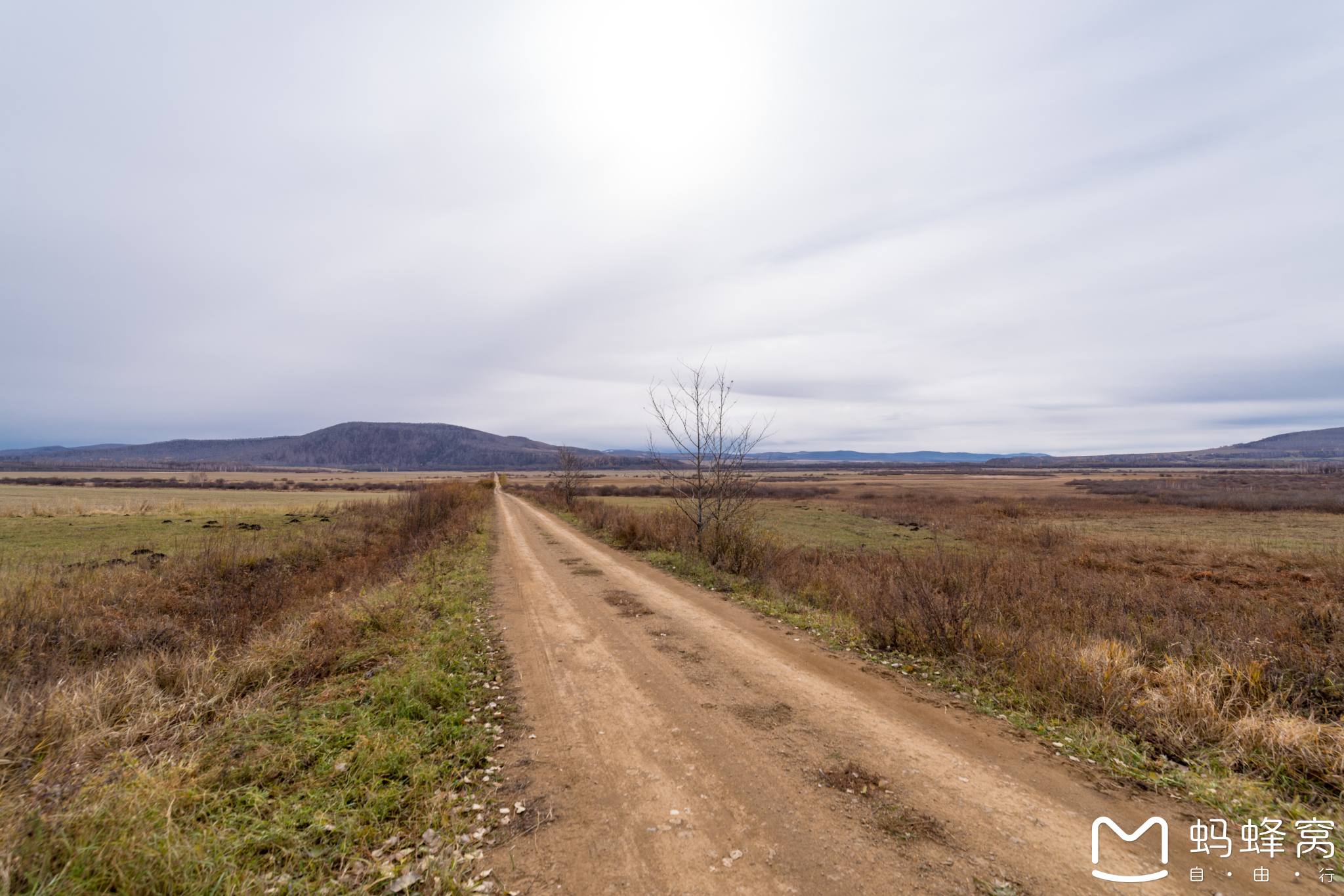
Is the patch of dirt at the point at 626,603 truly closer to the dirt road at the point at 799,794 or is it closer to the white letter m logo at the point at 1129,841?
the dirt road at the point at 799,794

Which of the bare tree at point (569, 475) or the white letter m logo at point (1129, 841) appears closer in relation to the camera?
the white letter m logo at point (1129, 841)

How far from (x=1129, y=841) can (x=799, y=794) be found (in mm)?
2400

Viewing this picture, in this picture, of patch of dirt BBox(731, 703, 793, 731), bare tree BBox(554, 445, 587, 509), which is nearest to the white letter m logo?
patch of dirt BBox(731, 703, 793, 731)

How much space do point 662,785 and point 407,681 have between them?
3971mm

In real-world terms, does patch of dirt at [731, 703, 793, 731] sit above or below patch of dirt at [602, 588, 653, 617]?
above

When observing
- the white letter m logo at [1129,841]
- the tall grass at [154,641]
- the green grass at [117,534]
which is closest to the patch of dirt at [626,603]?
the tall grass at [154,641]

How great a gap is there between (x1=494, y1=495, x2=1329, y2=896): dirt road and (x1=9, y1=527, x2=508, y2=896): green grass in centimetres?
64

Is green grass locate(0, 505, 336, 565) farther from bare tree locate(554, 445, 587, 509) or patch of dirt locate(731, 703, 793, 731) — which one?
patch of dirt locate(731, 703, 793, 731)

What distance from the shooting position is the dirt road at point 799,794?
11.9 ft

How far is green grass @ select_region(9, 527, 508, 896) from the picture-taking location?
3.28 metres

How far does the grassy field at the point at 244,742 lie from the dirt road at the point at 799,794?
2.55 feet

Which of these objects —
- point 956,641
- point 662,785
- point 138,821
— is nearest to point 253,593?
point 138,821

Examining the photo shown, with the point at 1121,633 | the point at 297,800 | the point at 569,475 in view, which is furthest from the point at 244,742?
the point at 569,475

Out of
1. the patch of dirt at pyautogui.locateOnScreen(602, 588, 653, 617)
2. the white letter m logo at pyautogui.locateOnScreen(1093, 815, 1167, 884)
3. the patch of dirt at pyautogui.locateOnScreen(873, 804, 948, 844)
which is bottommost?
the patch of dirt at pyautogui.locateOnScreen(602, 588, 653, 617)
